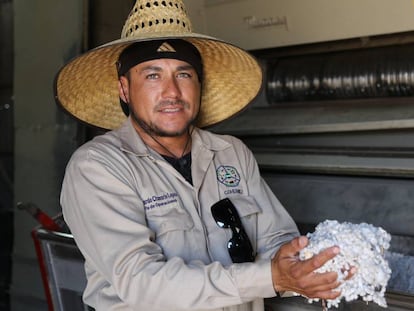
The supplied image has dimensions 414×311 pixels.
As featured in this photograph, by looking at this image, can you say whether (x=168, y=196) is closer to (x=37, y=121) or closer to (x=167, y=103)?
(x=167, y=103)

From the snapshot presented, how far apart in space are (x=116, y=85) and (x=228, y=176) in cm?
54

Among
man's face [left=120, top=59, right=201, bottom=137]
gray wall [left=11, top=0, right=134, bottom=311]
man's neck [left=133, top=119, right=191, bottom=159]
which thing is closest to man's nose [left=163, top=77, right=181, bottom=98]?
man's face [left=120, top=59, right=201, bottom=137]

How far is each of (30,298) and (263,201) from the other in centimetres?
232

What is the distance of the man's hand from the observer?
1.15 m

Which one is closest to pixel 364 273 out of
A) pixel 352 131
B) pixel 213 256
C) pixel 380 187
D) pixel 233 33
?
pixel 213 256

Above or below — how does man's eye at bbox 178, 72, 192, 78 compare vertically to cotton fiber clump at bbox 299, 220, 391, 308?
above

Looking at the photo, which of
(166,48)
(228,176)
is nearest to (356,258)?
(228,176)

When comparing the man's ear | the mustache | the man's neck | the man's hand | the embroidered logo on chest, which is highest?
the man's ear

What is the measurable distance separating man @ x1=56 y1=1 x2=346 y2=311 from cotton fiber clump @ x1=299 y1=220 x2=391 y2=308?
3 centimetres

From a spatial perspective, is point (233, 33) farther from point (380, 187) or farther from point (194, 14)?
point (380, 187)

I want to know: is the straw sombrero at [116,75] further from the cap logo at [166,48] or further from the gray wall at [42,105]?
the gray wall at [42,105]

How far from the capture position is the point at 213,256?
4.90 feet

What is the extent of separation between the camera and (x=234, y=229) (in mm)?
1528

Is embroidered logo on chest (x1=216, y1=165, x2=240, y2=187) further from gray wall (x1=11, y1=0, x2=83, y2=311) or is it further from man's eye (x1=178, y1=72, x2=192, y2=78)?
gray wall (x1=11, y1=0, x2=83, y2=311)
